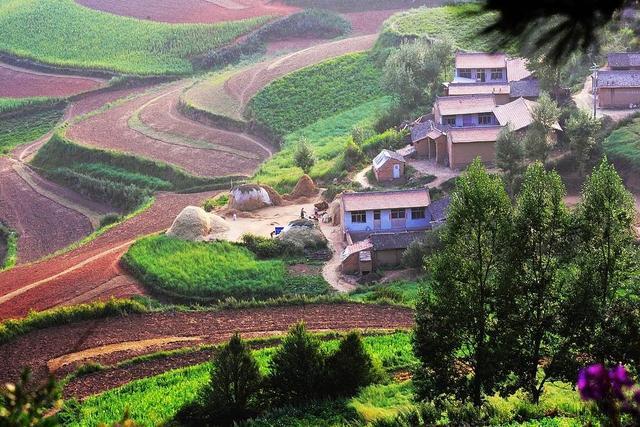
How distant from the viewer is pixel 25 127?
73.3 meters

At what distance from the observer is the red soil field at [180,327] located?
31.3m

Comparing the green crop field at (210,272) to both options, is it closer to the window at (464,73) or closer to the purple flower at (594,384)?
the window at (464,73)

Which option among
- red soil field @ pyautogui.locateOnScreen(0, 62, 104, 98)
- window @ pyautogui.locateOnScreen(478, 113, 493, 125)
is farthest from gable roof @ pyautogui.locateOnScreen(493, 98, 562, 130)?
red soil field @ pyautogui.locateOnScreen(0, 62, 104, 98)

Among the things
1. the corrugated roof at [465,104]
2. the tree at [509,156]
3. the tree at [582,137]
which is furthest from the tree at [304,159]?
the tree at [582,137]

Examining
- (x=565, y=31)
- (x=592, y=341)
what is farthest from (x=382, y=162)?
(x=565, y=31)

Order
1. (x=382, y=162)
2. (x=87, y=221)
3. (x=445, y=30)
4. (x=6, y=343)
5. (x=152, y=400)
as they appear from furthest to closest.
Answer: (x=445, y=30) → (x=87, y=221) → (x=382, y=162) → (x=6, y=343) → (x=152, y=400)

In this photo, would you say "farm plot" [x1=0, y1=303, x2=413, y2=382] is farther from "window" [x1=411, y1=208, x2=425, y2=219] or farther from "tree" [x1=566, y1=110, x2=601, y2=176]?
"tree" [x1=566, y1=110, x2=601, y2=176]

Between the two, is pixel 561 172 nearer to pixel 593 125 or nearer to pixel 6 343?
pixel 593 125

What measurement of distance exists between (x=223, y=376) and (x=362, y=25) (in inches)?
2787

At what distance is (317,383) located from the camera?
2252cm

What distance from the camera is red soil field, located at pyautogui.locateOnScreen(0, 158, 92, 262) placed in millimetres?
49897

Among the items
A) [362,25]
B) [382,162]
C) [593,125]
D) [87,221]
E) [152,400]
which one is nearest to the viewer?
[152,400]

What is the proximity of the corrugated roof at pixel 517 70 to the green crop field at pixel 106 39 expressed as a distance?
3277 cm

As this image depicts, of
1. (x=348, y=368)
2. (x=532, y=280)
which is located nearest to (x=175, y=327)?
(x=348, y=368)
